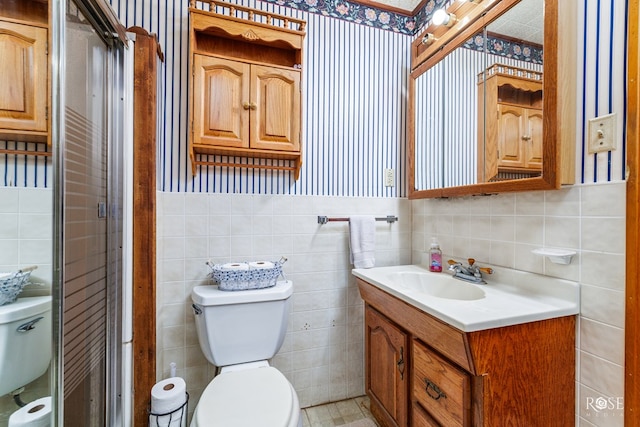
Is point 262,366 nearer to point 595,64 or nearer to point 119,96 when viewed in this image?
point 119,96

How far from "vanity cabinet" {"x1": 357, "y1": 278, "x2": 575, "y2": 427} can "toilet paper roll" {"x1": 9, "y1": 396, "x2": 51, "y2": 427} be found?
1206mm

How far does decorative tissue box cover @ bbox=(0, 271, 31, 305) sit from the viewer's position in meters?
0.94

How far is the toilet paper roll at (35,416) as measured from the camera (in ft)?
2.80

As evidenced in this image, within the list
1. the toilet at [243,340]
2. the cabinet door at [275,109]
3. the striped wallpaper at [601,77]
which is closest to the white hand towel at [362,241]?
the toilet at [243,340]

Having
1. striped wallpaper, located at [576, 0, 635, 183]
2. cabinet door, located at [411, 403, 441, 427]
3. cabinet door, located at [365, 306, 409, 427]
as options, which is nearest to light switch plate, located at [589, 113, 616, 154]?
striped wallpaper, located at [576, 0, 635, 183]

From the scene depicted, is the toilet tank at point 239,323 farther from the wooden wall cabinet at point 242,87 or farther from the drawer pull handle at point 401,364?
the wooden wall cabinet at point 242,87

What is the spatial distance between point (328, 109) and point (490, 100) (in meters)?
0.82

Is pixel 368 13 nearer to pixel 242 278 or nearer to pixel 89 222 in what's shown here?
pixel 242 278

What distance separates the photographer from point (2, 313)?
0.94 metres

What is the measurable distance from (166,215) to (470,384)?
1.46 m

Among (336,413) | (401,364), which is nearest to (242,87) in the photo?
(401,364)

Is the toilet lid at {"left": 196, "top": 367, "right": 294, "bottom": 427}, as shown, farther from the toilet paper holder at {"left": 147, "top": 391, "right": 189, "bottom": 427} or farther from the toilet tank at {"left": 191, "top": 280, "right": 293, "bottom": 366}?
the toilet paper holder at {"left": 147, "top": 391, "right": 189, "bottom": 427}

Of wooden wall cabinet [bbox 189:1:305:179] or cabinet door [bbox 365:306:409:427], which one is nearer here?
cabinet door [bbox 365:306:409:427]

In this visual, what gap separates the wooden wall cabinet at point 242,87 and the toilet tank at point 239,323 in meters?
0.67
